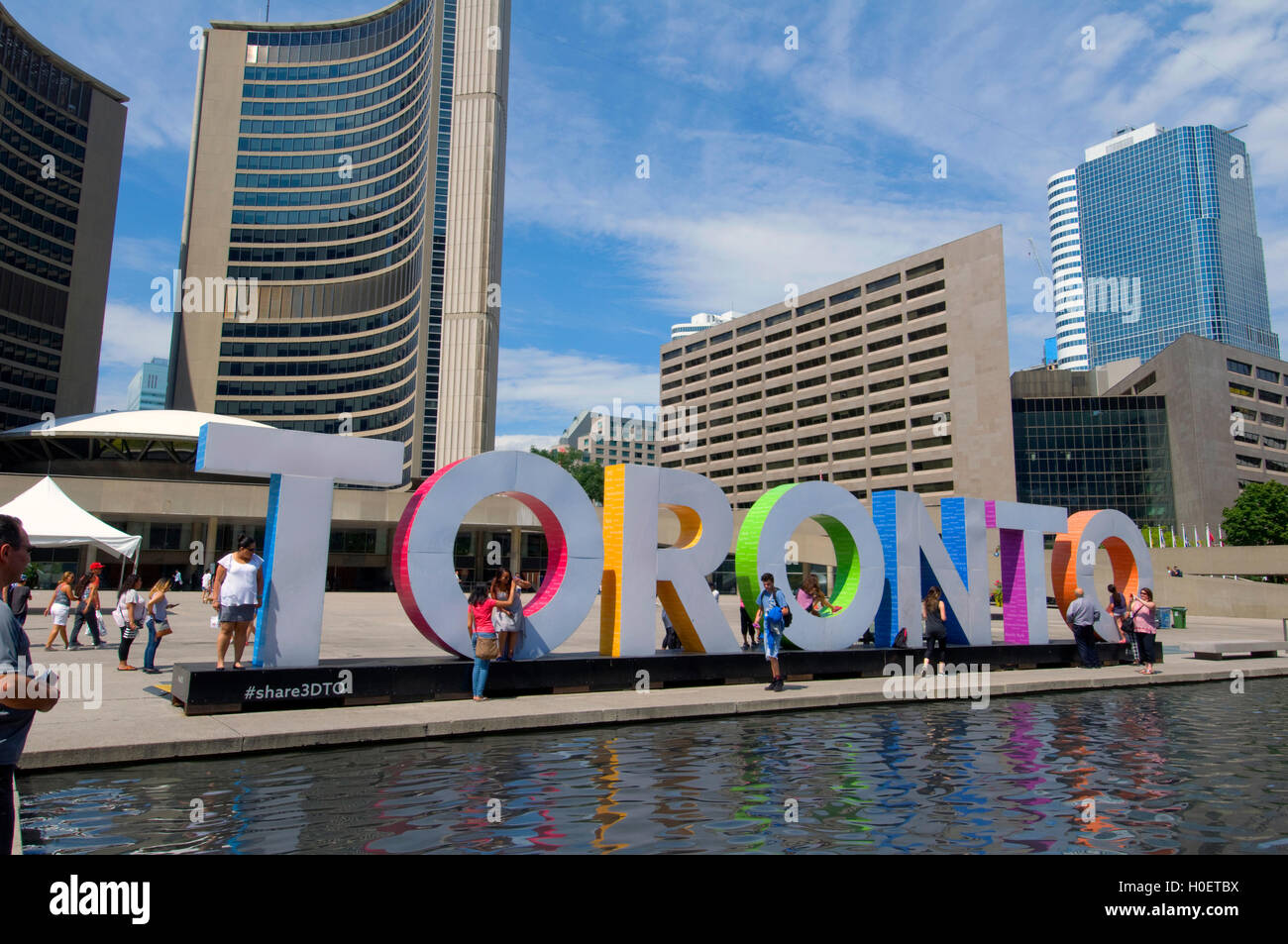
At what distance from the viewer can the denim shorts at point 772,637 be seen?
13047mm

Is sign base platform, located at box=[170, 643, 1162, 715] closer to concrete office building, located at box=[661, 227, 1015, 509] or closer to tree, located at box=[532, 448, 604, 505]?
concrete office building, located at box=[661, 227, 1015, 509]

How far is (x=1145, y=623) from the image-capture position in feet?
56.9

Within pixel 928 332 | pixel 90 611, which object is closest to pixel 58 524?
pixel 90 611

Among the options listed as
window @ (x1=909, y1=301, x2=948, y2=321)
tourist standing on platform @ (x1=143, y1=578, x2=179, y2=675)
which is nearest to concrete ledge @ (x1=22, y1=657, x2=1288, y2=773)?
tourist standing on platform @ (x1=143, y1=578, x2=179, y2=675)

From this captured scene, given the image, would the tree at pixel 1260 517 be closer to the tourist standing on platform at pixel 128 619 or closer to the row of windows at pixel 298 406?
the tourist standing on platform at pixel 128 619

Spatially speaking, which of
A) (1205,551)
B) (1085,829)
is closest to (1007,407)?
(1205,551)

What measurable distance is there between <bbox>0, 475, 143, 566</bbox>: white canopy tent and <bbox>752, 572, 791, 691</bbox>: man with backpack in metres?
16.5

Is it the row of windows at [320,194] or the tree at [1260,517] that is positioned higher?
the row of windows at [320,194]

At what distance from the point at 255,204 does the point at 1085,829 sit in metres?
118

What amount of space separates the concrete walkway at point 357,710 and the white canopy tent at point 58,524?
3.39 m

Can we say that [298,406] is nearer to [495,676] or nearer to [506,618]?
[506,618]

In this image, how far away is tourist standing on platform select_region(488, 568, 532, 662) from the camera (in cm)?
1173

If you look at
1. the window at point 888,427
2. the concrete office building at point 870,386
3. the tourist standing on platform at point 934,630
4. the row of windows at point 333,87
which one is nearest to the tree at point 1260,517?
the concrete office building at point 870,386
